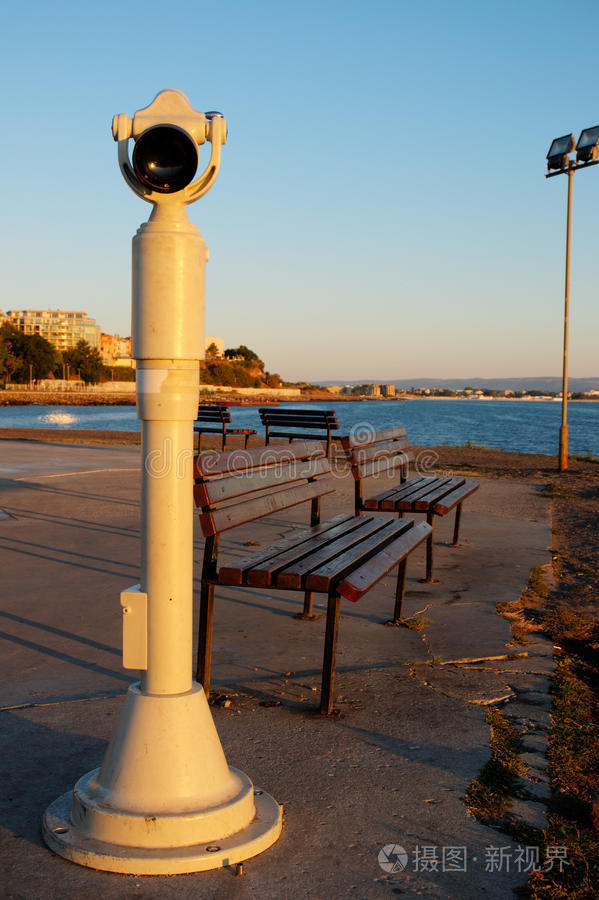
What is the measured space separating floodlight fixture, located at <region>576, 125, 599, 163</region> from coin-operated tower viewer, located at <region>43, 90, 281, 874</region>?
14938 millimetres

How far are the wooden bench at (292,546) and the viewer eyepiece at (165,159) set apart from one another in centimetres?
159

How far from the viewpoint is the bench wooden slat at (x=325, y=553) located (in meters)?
3.51

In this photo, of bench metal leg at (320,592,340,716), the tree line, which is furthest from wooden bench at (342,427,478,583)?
the tree line

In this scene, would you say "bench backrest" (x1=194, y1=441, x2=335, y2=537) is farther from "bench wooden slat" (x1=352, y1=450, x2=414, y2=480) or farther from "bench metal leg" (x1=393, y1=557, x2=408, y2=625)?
"bench metal leg" (x1=393, y1=557, x2=408, y2=625)

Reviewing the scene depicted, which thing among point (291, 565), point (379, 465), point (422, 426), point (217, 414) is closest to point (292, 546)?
point (291, 565)

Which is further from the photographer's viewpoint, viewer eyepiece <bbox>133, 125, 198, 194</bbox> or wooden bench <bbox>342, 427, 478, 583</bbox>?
wooden bench <bbox>342, 427, 478, 583</bbox>

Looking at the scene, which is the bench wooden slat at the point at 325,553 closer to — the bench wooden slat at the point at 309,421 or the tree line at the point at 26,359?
the bench wooden slat at the point at 309,421

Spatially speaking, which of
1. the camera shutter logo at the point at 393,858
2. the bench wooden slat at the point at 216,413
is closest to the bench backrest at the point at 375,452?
the camera shutter logo at the point at 393,858

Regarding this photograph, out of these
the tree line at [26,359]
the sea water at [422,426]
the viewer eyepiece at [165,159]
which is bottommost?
the sea water at [422,426]

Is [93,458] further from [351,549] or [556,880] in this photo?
[556,880]

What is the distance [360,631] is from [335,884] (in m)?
2.57

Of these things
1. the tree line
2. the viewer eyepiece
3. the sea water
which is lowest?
the sea water

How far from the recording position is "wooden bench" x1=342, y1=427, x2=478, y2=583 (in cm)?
588

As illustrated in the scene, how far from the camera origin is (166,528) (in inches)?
97.6
